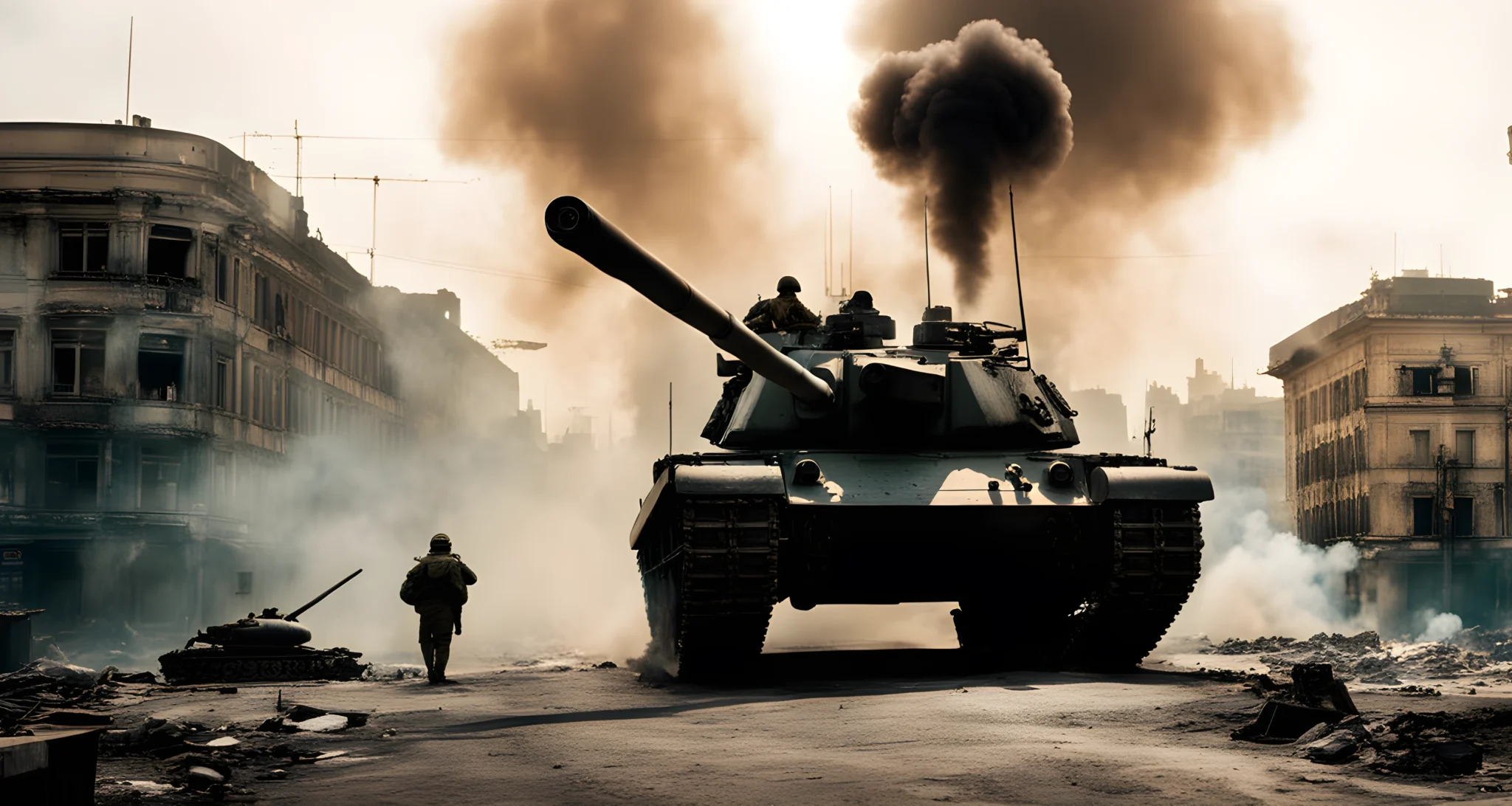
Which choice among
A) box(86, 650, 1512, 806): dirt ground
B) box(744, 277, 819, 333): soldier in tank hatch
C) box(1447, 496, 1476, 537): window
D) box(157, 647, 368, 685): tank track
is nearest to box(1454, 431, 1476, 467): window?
box(1447, 496, 1476, 537): window

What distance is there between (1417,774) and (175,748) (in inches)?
248

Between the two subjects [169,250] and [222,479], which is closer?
[169,250]

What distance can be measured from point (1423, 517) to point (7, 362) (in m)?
42.5

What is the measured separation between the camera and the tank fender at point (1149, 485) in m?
14.4

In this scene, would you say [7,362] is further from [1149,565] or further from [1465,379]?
[1465,379]

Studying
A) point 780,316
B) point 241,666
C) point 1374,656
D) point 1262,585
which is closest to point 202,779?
point 780,316

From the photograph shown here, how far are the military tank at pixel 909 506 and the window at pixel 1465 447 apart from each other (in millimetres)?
46154

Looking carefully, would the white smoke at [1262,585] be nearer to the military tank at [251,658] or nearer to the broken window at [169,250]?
the military tank at [251,658]

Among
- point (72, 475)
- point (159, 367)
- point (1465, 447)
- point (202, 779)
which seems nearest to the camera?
point (202, 779)

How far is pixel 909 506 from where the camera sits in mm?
14367

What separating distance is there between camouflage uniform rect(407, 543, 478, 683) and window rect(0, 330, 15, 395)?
82.1 ft

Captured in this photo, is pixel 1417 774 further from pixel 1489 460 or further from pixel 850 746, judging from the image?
pixel 1489 460

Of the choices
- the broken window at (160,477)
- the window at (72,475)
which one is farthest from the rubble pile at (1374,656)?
the window at (72,475)

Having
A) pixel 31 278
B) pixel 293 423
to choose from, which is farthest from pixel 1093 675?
pixel 293 423
